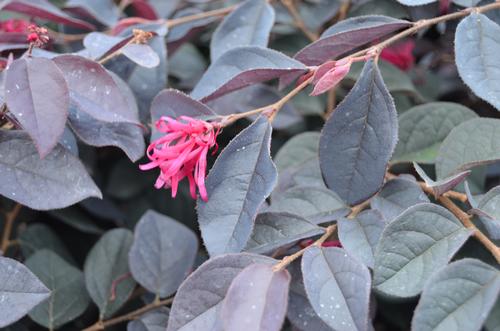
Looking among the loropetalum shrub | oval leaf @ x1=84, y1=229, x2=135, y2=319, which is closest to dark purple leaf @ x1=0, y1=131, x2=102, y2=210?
the loropetalum shrub

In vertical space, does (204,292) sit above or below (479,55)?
below

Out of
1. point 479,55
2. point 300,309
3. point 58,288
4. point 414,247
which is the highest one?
point 479,55

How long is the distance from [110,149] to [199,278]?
0.60 meters

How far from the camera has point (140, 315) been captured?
34.4 inches

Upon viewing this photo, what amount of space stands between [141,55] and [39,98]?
18cm

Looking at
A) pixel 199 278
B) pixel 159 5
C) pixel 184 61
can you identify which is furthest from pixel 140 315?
pixel 159 5

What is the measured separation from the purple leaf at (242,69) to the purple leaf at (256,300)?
0.80ft

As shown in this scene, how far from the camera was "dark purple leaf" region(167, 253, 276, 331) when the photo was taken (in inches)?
25.8

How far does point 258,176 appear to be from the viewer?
28.2 inches

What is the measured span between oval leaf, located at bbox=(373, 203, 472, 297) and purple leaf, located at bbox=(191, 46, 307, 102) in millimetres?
227

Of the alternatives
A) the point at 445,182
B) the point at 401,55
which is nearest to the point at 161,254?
the point at 445,182

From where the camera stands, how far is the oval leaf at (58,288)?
906 mm

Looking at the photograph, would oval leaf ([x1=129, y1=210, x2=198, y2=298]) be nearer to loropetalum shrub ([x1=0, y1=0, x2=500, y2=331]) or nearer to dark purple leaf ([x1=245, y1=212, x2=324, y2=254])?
loropetalum shrub ([x1=0, y1=0, x2=500, y2=331])

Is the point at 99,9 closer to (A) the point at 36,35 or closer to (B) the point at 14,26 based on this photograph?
(B) the point at 14,26
